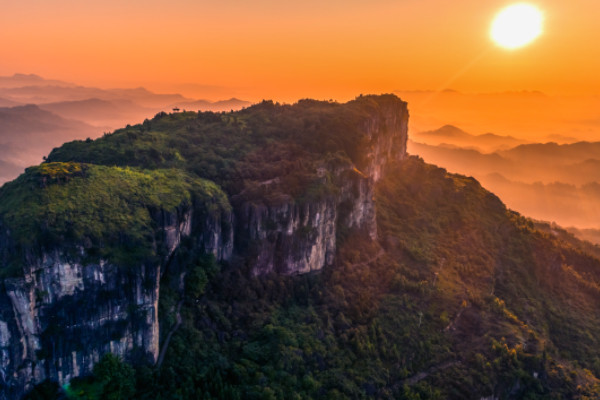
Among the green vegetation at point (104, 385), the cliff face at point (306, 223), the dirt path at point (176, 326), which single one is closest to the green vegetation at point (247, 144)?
the cliff face at point (306, 223)

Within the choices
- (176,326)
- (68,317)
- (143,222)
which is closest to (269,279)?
(176,326)

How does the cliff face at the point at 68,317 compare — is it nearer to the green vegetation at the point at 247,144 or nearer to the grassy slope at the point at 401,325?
the grassy slope at the point at 401,325

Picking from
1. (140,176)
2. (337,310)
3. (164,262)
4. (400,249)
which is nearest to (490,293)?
(400,249)

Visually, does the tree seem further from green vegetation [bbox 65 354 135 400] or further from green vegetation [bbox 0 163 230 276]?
green vegetation [bbox 0 163 230 276]

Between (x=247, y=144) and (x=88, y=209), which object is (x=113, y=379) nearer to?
(x=88, y=209)

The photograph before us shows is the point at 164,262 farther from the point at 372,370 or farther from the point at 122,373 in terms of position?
the point at 372,370
